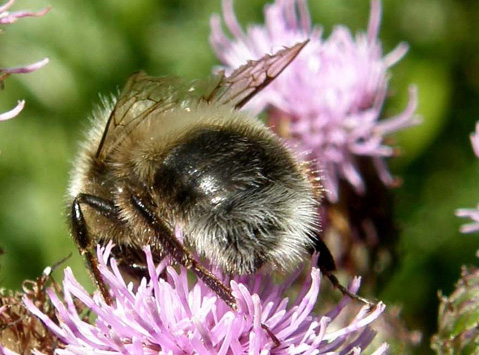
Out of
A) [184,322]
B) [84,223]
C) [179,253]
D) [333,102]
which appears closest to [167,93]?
[84,223]

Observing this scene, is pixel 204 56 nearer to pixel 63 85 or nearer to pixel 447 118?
pixel 63 85

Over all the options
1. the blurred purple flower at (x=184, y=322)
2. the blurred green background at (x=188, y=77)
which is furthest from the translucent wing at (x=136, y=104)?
the blurred green background at (x=188, y=77)

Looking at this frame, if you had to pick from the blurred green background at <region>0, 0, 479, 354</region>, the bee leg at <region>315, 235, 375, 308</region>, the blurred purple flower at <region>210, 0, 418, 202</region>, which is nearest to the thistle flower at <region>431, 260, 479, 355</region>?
the bee leg at <region>315, 235, 375, 308</region>

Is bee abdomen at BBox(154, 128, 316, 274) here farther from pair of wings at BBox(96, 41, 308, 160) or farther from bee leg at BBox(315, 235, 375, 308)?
pair of wings at BBox(96, 41, 308, 160)

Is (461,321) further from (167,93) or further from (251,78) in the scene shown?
(167,93)

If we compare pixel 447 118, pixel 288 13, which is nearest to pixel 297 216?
pixel 288 13
